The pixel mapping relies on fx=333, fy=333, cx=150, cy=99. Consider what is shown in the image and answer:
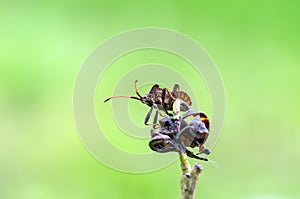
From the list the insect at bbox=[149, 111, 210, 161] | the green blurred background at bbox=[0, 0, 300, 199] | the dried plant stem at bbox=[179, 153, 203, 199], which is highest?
the green blurred background at bbox=[0, 0, 300, 199]

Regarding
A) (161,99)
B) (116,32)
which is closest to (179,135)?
(161,99)

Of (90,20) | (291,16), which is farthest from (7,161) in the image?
(291,16)

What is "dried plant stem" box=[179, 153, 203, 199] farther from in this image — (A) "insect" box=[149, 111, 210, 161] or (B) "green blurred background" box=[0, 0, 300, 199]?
(B) "green blurred background" box=[0, 0, 300, 199]

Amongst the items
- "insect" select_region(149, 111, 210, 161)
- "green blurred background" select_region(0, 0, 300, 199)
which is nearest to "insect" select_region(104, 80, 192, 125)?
"insect" select_region(149, 111, 210, 161)

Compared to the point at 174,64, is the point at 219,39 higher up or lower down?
higher up

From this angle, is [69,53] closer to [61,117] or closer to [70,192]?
[61,117]

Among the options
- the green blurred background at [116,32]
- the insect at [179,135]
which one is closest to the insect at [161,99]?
the insect at [179,135]

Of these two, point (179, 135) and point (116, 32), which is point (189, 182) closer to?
point (179, 135)
